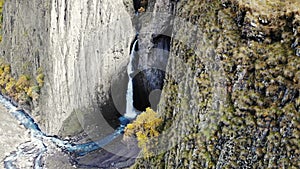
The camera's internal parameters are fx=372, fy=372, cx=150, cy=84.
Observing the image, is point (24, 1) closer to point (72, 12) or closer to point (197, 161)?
point (72, 12)

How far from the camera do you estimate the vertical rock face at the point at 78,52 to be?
2431 cm

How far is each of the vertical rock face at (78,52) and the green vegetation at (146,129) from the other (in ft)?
16.3

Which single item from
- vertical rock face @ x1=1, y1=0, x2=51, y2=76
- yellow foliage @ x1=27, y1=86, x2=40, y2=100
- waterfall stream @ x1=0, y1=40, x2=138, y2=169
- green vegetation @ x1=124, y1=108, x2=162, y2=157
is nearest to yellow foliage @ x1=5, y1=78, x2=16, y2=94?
vertical rock face @ x1=1, y1=0, x2=51, y2=76

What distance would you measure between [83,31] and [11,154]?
9.06 metres

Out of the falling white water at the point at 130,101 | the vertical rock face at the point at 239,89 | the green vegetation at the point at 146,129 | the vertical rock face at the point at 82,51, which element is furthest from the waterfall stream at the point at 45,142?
the vertical rock face at the point at 239,89

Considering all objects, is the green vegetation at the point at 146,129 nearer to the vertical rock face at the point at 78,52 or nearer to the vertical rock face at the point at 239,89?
the vertical rock face at the point at 239,89

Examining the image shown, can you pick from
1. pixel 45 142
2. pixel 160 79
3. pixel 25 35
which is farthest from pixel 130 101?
pixel 25 35

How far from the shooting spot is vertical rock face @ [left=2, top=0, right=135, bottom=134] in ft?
79.8

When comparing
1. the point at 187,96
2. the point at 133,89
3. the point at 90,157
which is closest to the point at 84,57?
the point at 133,89

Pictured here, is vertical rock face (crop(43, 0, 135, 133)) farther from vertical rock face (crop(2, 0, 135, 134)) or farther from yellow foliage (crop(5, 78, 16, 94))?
yellow foliage (crop(5, 78, 16, 94))

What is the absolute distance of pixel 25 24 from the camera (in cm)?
2873

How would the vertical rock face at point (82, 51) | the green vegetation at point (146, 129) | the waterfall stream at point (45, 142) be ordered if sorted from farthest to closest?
the vertical rock face at point (82, 51) → the waterfall stream at point (45, 142) → the green vegetation at point (146, 129)

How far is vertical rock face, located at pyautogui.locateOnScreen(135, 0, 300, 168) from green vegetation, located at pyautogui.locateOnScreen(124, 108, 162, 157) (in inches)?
78.5

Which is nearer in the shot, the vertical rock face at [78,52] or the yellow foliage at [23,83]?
the vertical rock face at [78,52]
